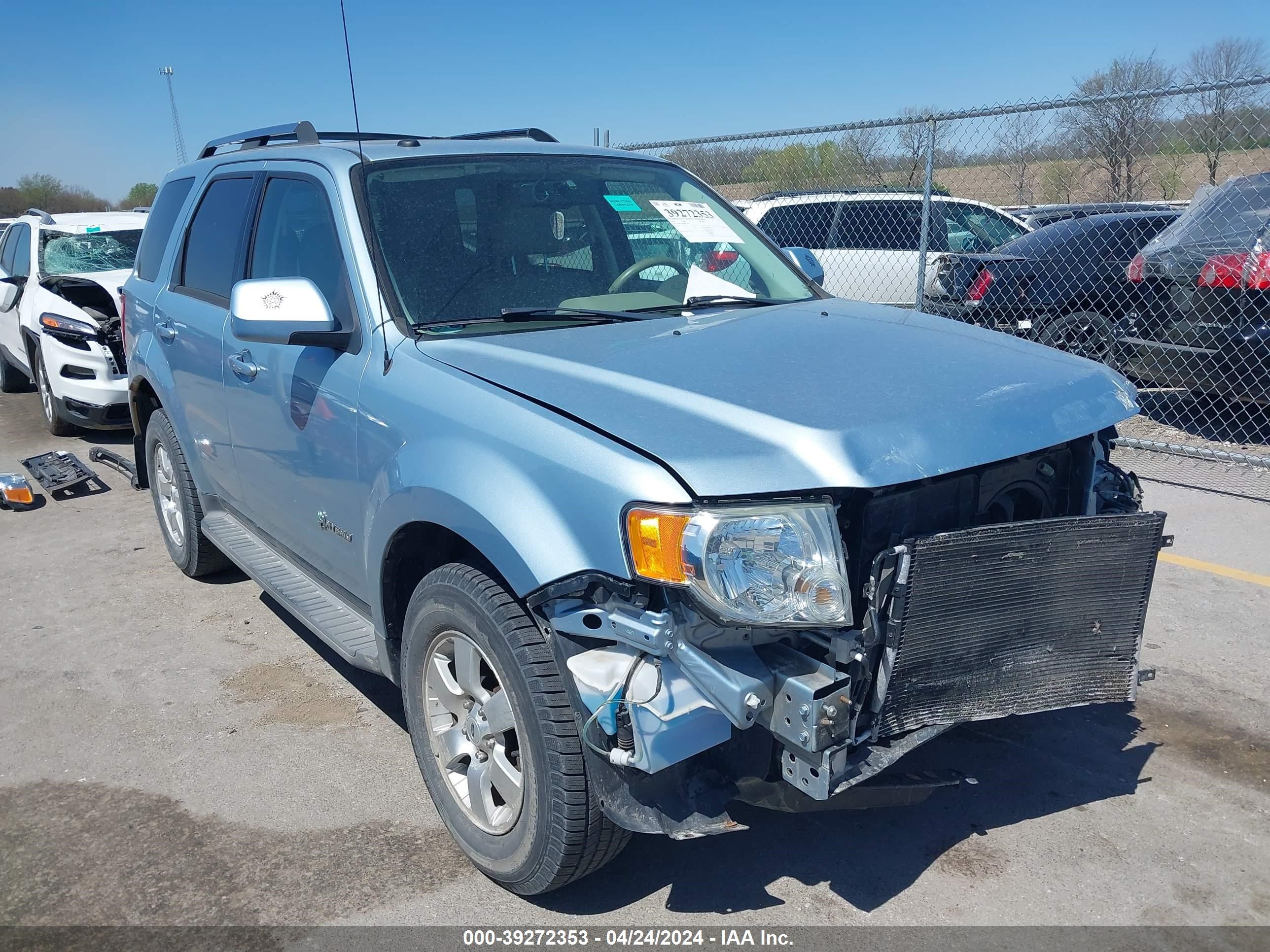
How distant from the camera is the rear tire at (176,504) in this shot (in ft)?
16.5

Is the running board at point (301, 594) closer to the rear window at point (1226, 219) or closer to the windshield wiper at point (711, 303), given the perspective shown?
the windshield wiper at point (711, 303)

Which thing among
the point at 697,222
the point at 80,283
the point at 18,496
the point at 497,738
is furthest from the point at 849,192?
the point at 497,738

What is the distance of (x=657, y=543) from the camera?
7.45 feet

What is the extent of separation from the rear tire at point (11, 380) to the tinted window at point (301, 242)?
8805 millimetres

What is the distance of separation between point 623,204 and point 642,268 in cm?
38

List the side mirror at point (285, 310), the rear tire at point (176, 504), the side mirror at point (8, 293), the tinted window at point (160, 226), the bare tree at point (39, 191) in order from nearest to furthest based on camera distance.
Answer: the side mirror at point (285, 310)
the rear tire at point (176, 504)
the tinted window at point (160, 226)
the side mirror at point (8, 293)
the bare tree at point (39, 191)

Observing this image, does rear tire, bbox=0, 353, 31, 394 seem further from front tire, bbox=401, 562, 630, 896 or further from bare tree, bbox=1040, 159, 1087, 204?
bare tree, bbox=1040, 159, 1087, 204

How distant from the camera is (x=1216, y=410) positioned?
802 cm

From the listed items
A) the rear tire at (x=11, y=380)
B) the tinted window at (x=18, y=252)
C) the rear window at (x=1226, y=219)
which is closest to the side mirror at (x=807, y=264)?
the rear window at (x=1226, y=219)

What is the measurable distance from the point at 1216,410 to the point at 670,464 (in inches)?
285

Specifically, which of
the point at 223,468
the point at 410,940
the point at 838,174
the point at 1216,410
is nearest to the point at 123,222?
the point at 223,468

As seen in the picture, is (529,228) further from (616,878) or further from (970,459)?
(616,878)

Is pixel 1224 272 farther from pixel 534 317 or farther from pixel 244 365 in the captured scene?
pixel 244 365

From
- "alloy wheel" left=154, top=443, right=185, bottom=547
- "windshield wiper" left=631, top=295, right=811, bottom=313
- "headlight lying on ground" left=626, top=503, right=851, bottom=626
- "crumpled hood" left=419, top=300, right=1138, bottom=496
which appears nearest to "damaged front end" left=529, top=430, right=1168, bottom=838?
"headlight lying on ground" left=626, top=503, right=851, bottom=626
